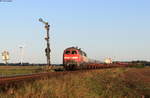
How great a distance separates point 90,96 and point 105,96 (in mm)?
1992

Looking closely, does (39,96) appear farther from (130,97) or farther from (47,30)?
(47,30)

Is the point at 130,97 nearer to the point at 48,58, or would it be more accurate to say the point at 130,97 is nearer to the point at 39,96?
the point at 39,96

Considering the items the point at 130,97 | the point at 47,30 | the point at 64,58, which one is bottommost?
the point at 130,97

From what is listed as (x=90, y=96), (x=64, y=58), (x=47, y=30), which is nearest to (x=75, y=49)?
(x=64, y=58)

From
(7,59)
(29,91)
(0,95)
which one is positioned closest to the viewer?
(0,95)

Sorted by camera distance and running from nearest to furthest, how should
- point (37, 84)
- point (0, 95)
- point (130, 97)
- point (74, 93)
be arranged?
1. point (0, 95)
2. point (74, 93)
3. point (37, 84)
4. point (130, 97)

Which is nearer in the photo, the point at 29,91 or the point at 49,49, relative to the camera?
the point at 29,91

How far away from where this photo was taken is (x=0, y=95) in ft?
41.0

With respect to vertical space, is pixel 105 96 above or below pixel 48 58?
below

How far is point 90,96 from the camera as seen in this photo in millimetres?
16016

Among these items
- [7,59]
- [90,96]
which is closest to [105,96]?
[90,96]

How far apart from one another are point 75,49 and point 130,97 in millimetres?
28798

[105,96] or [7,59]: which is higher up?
[7,59]

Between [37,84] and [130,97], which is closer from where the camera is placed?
[37,84]
